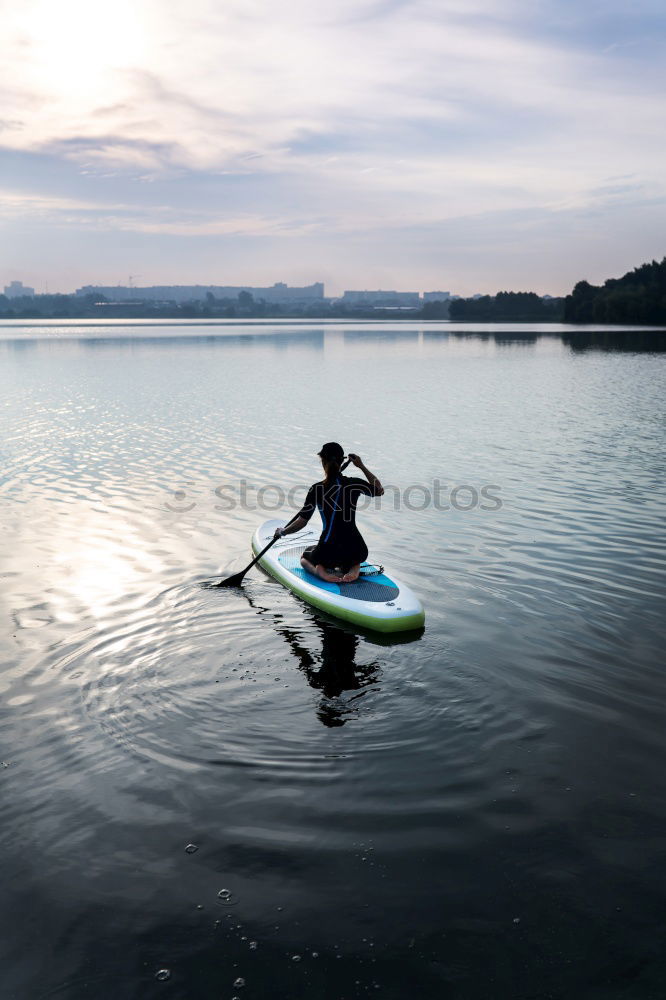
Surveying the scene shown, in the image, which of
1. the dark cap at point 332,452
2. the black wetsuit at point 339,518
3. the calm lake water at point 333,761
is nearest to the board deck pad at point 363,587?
the black wetsuit at point 339,518

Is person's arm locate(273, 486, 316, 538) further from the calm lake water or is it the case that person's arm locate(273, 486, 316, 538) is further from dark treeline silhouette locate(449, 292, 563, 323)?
dark treeline silhouette locate(449, 292, 563, 323)

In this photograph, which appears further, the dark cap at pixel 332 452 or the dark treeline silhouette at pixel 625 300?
the dark treeline silhouette at pixel 625 300

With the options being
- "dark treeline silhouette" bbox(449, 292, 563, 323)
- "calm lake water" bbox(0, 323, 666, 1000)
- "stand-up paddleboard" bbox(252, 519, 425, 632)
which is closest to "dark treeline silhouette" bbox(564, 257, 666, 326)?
"dark treeline silhouette" bbox(449, 292, 563, 323)

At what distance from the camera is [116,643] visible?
338 inches

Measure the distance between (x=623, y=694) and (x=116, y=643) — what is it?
210 inches

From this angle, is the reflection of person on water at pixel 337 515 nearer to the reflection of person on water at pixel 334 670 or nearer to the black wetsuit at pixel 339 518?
the black wetsuit at pixel 339 518

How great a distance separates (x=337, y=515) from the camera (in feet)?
32.2

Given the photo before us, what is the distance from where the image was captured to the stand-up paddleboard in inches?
349

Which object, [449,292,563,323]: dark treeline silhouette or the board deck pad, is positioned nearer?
the board deck pad

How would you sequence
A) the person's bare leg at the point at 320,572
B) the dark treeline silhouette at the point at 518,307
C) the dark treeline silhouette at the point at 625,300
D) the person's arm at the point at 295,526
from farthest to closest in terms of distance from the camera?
the dark treeline silhouette at the point at 518,307, the dark treeline silhouette at the point at 625,300, the person's arm at the point at 295,526, the person's bare leg at the point at 320,572

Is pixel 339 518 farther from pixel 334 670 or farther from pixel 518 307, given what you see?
pixel 518 307

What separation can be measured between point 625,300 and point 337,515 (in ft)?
432

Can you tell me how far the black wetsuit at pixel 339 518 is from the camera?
31.9ft

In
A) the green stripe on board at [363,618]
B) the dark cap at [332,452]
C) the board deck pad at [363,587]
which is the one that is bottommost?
the green stripe on board at [363,618]
